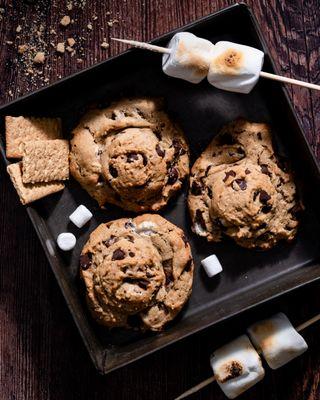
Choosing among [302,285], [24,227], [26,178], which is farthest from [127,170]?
[302,285]

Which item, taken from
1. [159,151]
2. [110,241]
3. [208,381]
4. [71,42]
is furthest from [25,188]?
[208,381]

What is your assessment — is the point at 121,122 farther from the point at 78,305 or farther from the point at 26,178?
the point at 78,305

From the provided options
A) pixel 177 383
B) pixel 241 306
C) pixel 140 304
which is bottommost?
pixel 177 383

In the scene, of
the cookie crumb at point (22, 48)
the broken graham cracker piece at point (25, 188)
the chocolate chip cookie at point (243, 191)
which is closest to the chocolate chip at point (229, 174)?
the chocolate chip cookie at point (243, 191)

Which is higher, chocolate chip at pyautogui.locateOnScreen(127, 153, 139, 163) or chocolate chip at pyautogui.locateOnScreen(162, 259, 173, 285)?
chocolate chip at pyautogui.locateOnScreen(127, 153, 139, 163)

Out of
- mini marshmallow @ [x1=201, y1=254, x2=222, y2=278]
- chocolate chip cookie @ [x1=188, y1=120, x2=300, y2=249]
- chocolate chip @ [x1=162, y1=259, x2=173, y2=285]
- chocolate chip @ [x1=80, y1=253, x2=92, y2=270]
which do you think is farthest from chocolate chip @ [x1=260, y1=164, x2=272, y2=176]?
chocolate chip @ [x1=80, y1=253, x2=92, y2=270]

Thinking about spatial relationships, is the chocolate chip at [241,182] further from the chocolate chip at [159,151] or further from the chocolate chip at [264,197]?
the chocolate chip at [159,151]

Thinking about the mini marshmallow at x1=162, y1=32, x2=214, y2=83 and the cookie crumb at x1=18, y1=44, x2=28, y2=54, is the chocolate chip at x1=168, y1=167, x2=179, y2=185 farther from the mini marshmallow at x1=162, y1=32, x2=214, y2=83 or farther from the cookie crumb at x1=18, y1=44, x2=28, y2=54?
the cookie crumb at x1=18, y1=44, x2=28, y2=54
